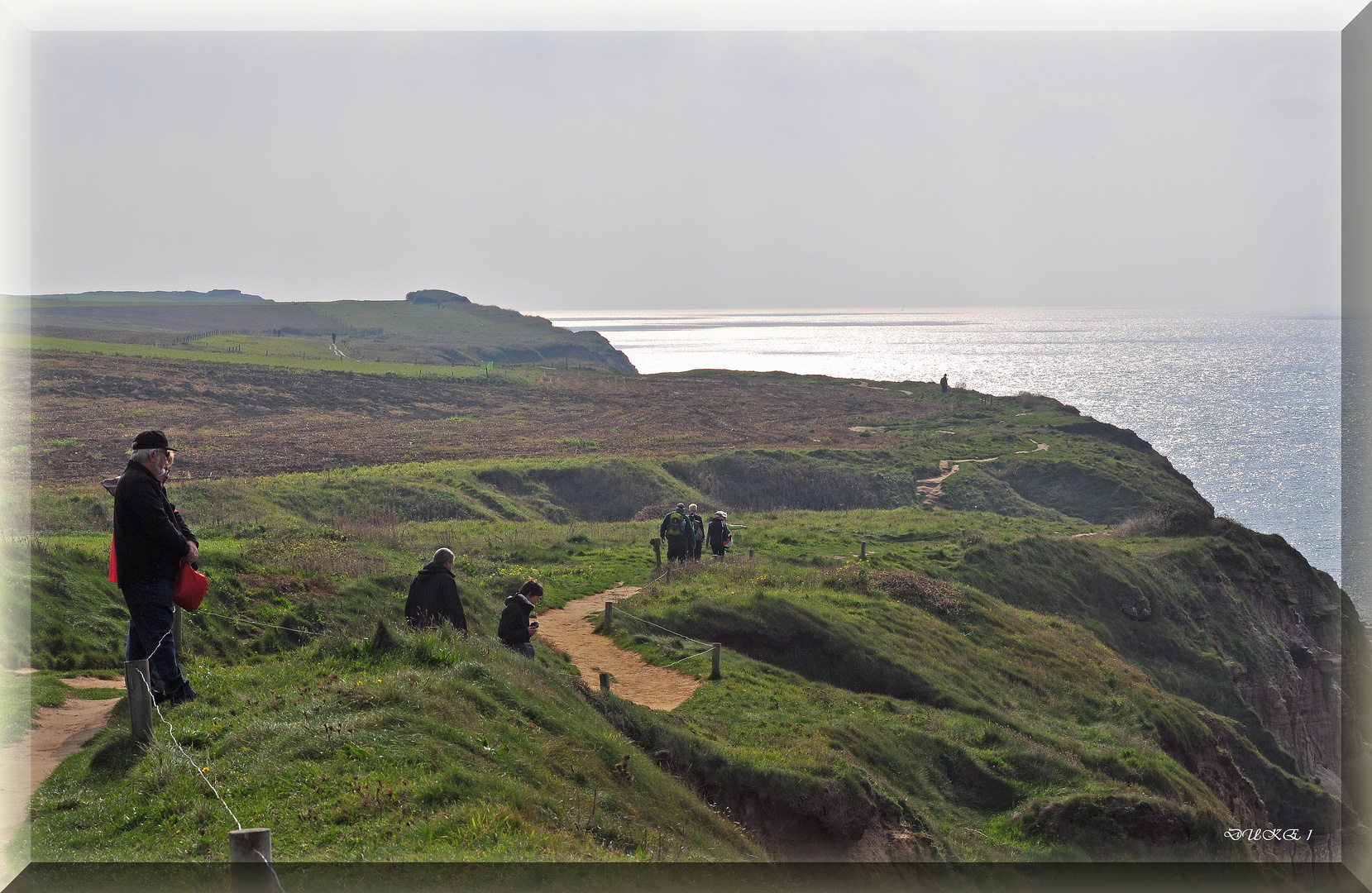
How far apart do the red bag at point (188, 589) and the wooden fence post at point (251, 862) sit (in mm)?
4468

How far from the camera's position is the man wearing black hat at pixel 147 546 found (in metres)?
8.64

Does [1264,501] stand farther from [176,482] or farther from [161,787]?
[161,787]

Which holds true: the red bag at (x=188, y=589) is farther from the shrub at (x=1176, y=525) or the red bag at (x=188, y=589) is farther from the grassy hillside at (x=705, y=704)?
the shrub at (x=1176, y=525)

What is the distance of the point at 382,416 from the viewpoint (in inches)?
2630

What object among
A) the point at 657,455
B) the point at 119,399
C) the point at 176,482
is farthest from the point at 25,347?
the point at 657,455

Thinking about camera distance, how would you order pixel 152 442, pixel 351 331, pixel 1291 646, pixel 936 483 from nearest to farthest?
pixel 152 442, pixel 1291 646, pixel 936 483, pixel 351 331

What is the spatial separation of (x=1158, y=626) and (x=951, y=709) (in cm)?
1634

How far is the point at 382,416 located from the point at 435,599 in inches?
2248

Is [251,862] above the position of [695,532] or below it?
above

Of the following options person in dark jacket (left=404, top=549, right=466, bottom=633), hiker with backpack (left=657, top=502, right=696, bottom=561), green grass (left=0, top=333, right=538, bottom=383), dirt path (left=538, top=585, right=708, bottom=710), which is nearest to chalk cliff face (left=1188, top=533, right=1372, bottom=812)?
hiker with backpack (left=657, top=502, right=696, bottom=561)

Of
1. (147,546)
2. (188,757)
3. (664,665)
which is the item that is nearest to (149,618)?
(147,546)

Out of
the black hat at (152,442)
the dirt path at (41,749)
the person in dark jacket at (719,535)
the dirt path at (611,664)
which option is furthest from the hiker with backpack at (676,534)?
the black hat at (152,442)

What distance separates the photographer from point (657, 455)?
51812 mm

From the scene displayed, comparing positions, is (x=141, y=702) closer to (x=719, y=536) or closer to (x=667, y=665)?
(x=667, y=665)
